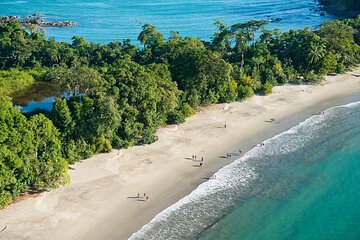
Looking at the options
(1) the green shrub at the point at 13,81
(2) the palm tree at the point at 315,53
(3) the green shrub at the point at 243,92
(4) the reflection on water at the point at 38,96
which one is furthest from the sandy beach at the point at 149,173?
(1) the green shrub at the point at 13,81

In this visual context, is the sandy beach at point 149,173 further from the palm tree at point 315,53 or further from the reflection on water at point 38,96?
the reflection on water at point 38,96

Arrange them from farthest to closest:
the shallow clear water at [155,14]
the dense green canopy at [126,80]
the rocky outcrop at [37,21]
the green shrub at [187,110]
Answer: the rocky outcrop at [37,21] → the shallow clear water at [155,14] → the green shrub at [187,110] → the dense green canopy at [126,80]

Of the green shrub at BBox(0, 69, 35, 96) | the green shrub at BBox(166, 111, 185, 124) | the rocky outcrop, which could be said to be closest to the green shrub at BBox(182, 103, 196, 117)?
the green shrub at BBox(166, 111, 185, 124)

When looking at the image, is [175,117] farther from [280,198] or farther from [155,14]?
[155,14]

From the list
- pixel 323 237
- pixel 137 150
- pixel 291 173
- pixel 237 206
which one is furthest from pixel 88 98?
pixel 323 237

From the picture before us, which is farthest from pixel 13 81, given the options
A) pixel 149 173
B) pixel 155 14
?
pixel 155 14
